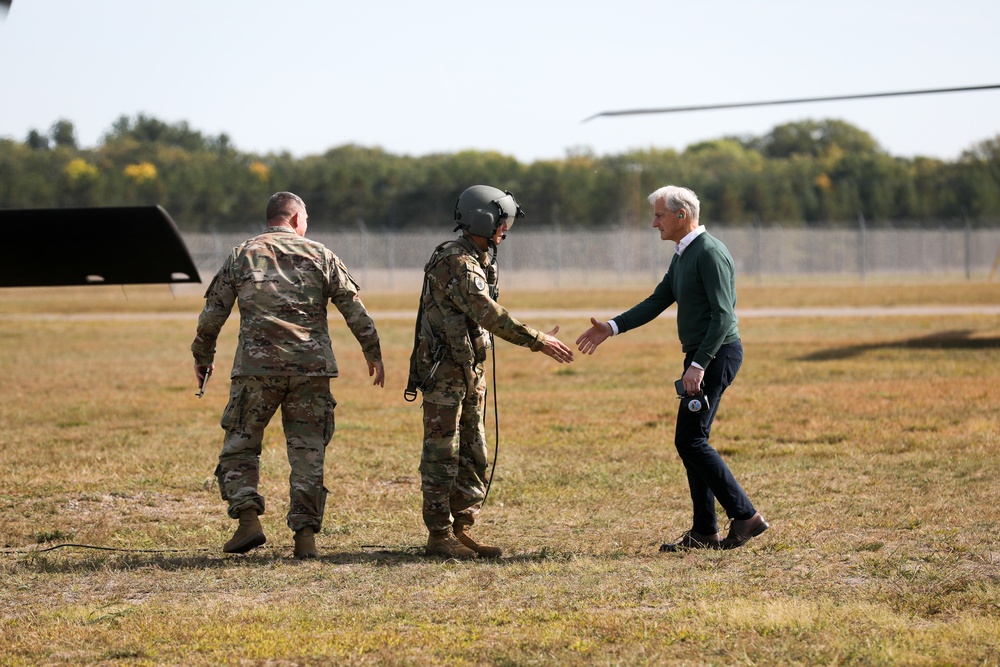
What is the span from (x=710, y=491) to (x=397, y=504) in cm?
232

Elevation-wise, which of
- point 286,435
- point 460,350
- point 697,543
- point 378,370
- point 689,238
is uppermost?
point 689,238

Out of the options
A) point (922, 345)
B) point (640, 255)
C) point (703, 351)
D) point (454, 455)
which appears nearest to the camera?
point (703, 351)

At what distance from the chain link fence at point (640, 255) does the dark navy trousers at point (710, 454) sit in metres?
38.7

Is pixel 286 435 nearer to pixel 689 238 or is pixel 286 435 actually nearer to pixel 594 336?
pixel 594 336

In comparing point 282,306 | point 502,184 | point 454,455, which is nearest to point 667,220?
point 454,455

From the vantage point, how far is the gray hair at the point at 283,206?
252 inches

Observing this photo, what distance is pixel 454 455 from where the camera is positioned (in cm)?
622

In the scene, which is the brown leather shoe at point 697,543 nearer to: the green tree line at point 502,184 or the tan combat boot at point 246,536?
the tan combat boot at point 246,536

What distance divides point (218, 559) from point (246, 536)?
9.9 inches

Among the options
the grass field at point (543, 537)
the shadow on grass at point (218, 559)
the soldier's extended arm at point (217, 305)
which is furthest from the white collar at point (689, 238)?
the soldier's extended arm at point (217, 305)

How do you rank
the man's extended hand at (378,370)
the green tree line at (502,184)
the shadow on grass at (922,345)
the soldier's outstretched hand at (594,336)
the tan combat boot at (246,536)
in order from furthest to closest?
the green tree line at (502,184)
the shadow on grass at (922,345)
the soldier's outstretched hand at (594,336)
the man's extended hand at (378,370)
the tan combat boot at (246,536)

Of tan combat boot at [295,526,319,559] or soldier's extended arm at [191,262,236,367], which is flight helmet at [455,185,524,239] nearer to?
soldier's extended arm at [191,262,236,367]

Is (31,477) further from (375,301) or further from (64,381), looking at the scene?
(375,301)

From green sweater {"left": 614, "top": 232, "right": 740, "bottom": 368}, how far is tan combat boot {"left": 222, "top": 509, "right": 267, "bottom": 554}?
8.10ft
